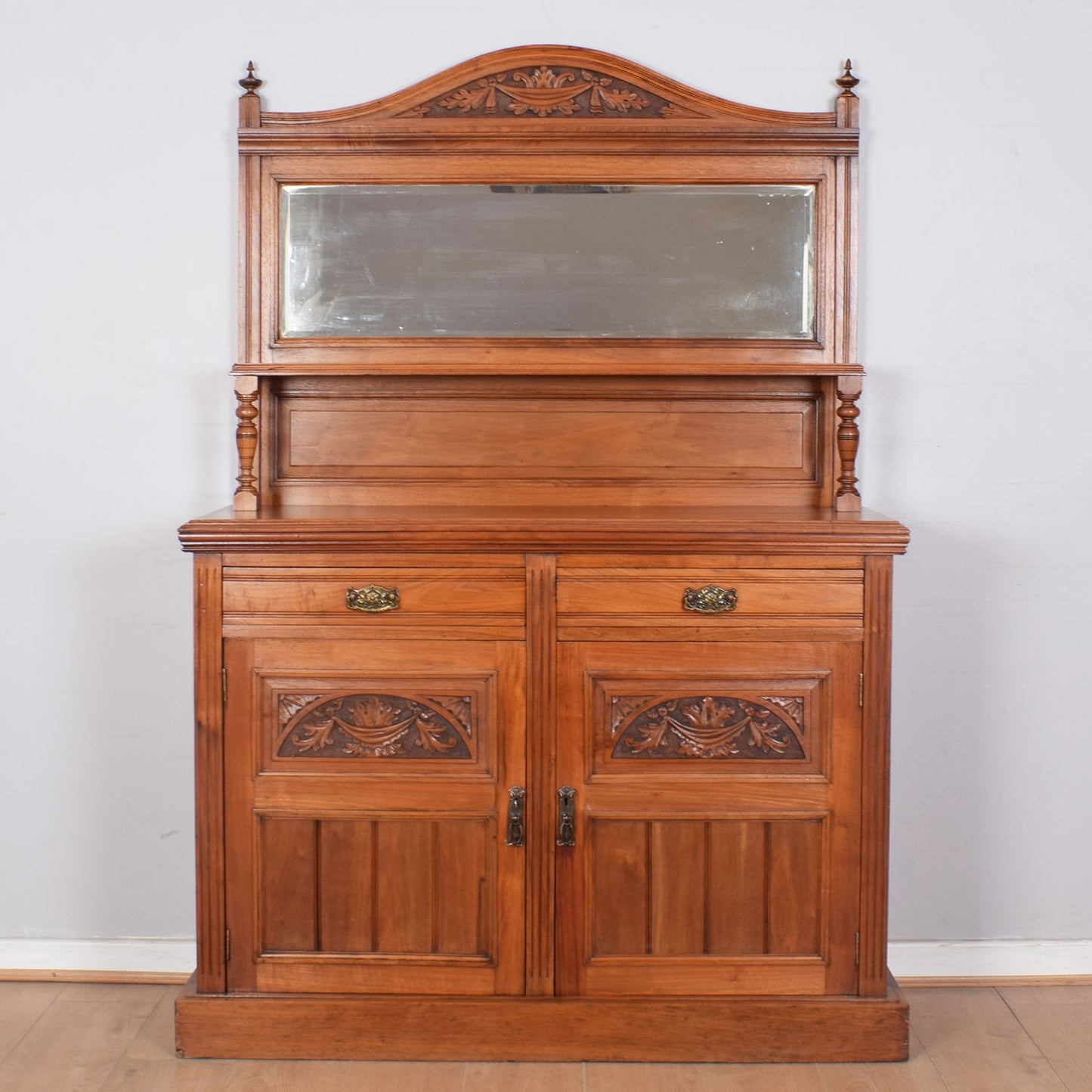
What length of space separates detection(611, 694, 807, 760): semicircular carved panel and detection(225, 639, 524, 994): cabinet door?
0.71ft

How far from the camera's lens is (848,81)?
244cm

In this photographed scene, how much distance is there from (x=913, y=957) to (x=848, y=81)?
200cm

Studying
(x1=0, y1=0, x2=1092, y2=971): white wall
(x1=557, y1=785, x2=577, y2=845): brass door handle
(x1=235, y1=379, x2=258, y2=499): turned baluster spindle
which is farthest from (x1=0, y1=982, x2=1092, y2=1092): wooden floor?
(x1=235, y1=379, x2=258, y2=499): turned baluster spindle

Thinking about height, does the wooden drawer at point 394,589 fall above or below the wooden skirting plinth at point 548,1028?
above

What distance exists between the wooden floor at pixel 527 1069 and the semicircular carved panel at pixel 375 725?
0.58m

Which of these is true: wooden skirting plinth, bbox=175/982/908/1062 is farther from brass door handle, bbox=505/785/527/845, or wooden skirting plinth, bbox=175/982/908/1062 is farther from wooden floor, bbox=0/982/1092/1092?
brass door handle, bbox=505/785/527/845

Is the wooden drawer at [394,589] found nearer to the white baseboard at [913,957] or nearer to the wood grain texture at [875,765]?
the wood grain texture at [875,765]

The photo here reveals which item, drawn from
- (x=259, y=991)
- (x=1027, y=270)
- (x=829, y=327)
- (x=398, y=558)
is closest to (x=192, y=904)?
(x=259, y=991)

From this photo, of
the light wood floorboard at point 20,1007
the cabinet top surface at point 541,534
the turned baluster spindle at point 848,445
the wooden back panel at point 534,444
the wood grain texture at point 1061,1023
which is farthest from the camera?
the wooden back panel at point 534,444

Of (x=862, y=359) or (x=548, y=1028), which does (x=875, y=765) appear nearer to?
(x=548, y=1028)

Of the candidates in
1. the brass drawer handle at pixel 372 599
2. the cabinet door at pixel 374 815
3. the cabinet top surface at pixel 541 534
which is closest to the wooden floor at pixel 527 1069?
the cabinet door at pixel 374 815

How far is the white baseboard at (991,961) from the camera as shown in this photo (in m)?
2.60

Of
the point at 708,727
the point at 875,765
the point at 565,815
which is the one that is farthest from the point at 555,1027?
the point at 875,765

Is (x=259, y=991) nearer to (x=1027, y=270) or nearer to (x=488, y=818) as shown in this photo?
(x=488, y=818)
